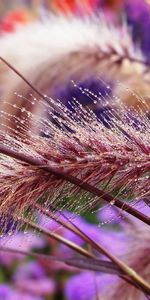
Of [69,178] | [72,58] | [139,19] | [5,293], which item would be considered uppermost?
[139,19]

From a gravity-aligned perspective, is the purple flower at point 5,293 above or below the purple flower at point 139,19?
below

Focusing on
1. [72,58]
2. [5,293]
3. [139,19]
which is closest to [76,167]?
[72,58]

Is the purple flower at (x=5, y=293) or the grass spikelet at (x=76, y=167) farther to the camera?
the purple flower at (x=5, y=293)

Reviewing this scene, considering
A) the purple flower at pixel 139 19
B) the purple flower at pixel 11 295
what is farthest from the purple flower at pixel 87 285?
the purple flower at pixel 139 19

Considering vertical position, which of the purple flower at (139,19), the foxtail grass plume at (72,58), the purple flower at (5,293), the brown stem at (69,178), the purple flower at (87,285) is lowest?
the purple flower at (5,293)

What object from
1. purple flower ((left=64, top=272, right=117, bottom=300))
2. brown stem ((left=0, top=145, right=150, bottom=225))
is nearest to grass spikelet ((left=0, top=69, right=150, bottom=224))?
brown stem ((left=0, top=145, right=150, bottom=225))

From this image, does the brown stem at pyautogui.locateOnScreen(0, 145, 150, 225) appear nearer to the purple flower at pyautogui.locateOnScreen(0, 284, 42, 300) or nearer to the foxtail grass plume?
the foxtail grass plume

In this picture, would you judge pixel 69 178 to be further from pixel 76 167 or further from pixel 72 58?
pixel 72 58

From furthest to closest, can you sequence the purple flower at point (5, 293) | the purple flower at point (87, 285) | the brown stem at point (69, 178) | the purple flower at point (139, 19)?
the purple flower at point (139, 19) → the purple flower at point (5, 293) → the purple flower at point (87, 285) → the brown stem at point (69, 178)

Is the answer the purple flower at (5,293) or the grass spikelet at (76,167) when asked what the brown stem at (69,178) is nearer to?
the grass spikelet at (76,167)

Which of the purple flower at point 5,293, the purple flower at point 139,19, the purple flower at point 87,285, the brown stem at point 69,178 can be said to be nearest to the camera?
the brown stem at point 69,178

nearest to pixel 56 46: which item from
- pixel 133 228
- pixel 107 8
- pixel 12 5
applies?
pixel 133 228
